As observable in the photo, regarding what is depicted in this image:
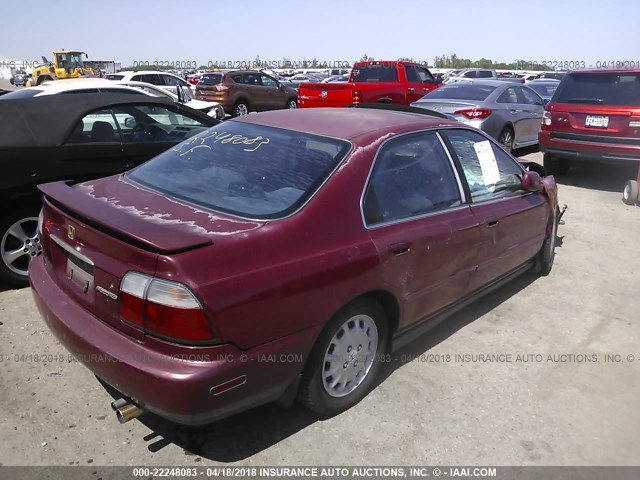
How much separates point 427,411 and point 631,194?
6257 mm

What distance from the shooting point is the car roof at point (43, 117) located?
4.45 metres

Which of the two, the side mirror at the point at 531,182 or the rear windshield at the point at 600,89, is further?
the rear windshield at the point at 600,89

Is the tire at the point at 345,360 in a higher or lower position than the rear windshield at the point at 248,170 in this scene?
lower

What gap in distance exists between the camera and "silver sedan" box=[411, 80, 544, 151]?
31.3ft

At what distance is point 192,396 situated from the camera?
7.39 ft

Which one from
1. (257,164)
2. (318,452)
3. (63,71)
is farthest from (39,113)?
(63,71)

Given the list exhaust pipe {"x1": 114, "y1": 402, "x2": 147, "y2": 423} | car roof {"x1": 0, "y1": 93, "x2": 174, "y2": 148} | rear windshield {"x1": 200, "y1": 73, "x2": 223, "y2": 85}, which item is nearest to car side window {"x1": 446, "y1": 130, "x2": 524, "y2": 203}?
exhaust pipe {"x1": 114, "y1": 402, "x2": 147, "y2": 423}

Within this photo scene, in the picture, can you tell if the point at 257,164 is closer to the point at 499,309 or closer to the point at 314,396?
the point at 314,396

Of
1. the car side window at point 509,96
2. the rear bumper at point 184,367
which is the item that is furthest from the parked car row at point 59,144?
the car side window at point 509,96

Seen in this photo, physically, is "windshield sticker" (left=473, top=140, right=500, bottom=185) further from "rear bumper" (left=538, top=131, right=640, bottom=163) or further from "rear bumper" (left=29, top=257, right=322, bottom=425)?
"rear bumper" (left=538, top=131, right=640, bottom=163)

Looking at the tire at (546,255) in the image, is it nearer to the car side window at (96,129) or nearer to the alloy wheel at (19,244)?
the car side window at (96,129)

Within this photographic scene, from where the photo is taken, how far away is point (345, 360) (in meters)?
2.96

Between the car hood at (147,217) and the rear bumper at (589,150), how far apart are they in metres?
7.41

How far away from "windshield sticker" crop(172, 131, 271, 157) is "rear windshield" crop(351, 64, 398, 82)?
36.5ft
